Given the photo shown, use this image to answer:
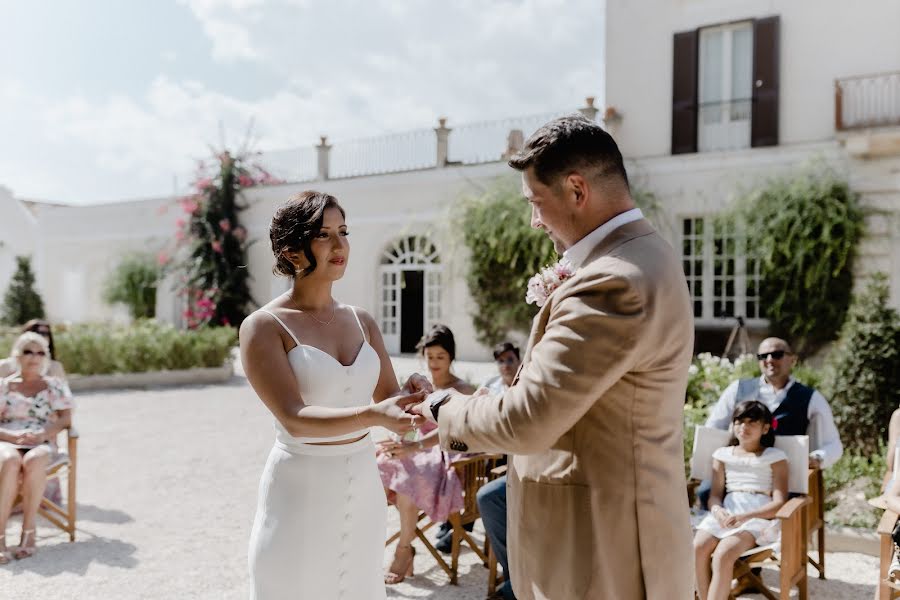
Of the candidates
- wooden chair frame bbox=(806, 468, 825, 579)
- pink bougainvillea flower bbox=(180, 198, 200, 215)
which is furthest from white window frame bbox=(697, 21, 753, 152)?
pink bougainvillea flower bbox=(180, 198, 200, 215)

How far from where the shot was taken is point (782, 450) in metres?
4.65

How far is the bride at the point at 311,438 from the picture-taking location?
2605 millimetres

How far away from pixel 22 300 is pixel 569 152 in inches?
1053

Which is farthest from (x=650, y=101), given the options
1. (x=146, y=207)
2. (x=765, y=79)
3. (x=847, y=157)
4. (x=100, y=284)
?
(x=100, y=284)

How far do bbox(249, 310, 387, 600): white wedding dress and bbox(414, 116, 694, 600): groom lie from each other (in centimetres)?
82

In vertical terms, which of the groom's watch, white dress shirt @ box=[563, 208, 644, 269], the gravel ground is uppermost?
white dress shirt @ box=[563, 208, 644, 269]

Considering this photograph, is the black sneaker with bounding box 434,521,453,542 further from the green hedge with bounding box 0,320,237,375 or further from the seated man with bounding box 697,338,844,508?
the green hedge with bounding box 0,320,237,375

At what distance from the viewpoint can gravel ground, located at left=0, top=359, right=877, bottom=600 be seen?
4656 millimetres

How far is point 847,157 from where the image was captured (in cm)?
1290

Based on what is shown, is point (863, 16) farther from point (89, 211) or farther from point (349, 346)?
point (89, 211)

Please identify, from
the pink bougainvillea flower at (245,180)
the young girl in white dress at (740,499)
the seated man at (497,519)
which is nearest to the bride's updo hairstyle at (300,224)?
the seated man at (497,519)

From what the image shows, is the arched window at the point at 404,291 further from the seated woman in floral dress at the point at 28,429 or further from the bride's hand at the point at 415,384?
the bride's hand at the point at 415,384

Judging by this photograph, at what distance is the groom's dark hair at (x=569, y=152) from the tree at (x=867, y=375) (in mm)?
6464

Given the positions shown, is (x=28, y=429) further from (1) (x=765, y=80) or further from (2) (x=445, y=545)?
(1) (x=765, y=80)
